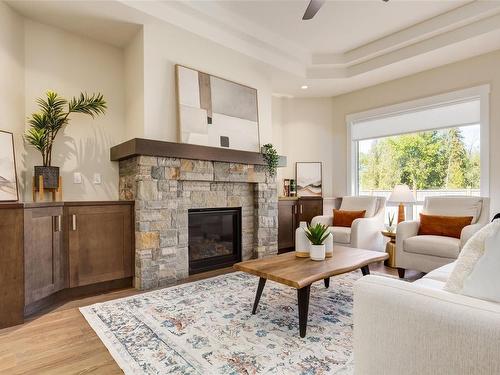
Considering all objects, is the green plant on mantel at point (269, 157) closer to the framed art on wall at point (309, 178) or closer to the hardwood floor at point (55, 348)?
the framed art on wall at point (309, 178)

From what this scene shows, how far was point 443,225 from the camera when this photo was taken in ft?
10.8

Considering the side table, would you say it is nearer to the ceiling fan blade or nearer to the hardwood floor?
the ceiling fan blade

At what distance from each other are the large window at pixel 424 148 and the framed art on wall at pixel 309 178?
57 cm

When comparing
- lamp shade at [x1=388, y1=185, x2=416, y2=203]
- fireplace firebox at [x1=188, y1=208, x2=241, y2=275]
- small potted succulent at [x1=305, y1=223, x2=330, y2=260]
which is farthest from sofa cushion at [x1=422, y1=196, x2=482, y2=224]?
fireplace firebox at [x1=188, y1=208, x2=241, y2=275]

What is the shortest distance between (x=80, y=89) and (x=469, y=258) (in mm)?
3818

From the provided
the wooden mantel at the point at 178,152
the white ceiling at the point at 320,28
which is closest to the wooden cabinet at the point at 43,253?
the wooden mantel at the point at 178,152

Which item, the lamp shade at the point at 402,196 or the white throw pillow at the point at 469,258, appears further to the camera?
the lamp shade at the point at 402,196

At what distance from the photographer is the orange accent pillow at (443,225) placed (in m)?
3.20

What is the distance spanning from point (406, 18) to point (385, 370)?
13.5 feet

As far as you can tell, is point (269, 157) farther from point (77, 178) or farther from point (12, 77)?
point (12, 77)

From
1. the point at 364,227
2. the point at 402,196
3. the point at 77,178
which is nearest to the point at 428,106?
the point at 402,196

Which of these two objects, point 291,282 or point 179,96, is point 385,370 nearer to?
point 291,282

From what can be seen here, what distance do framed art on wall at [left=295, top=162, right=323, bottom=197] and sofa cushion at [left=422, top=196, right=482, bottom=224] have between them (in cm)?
196

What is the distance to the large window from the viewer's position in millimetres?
3990
